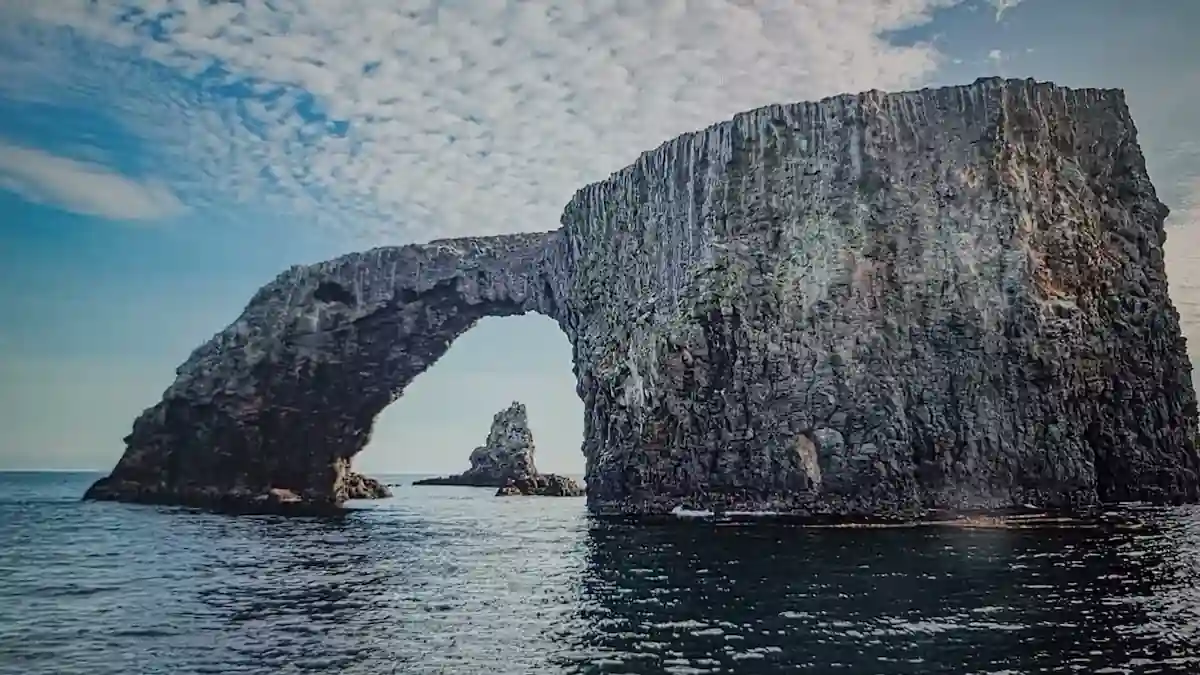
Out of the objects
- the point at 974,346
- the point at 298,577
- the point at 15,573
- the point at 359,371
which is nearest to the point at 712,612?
the point at 298,577

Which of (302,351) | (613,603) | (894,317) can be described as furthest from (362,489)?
(613,603)

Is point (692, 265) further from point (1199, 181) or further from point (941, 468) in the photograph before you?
point (1199, 181)

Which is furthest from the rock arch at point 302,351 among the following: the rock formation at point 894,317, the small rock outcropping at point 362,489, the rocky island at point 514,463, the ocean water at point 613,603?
the rocky island at point 514,463

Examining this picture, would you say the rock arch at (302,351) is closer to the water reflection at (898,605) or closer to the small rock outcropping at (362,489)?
the small rock outcropping at (362,489)

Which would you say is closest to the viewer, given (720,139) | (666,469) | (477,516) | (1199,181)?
(1199,181)

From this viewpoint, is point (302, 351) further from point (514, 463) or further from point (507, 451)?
point (507, 451)

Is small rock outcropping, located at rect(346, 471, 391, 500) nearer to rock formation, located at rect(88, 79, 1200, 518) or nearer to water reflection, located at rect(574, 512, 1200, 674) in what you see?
rock formation, located at rect(88, 79, 1200, 518)
